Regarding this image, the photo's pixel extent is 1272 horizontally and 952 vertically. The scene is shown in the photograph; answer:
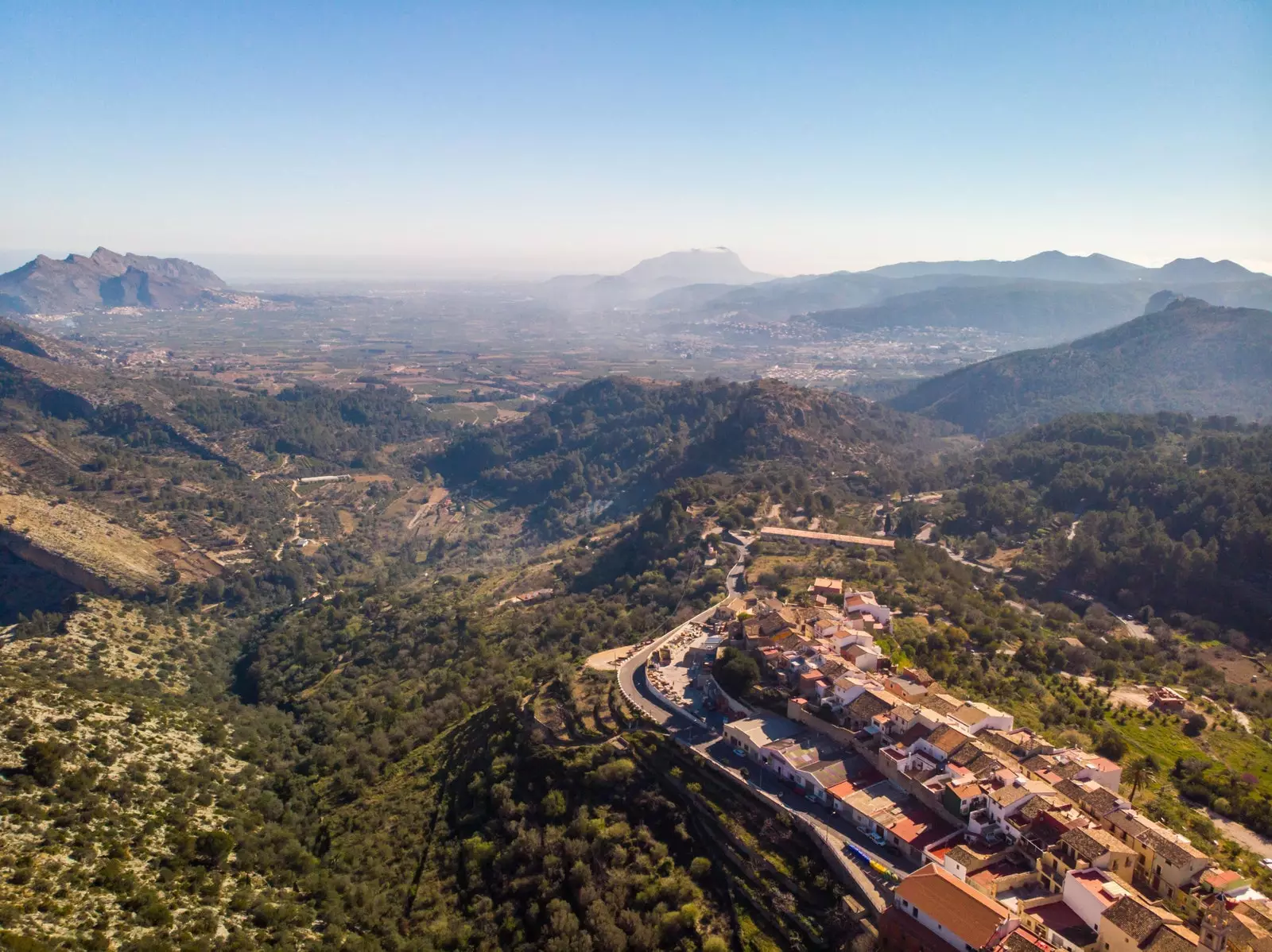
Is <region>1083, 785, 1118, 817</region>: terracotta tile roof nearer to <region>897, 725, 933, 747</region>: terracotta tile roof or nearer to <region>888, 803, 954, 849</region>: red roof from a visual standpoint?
<region>888, 803, 954, 849</region>: red roof

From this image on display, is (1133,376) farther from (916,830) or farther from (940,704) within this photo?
(916,830)

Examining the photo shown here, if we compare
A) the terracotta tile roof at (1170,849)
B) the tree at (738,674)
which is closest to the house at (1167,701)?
the terracotta tile roof at (1170,849)

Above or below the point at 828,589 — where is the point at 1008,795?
above

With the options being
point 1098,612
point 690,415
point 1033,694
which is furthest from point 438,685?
point 690,415

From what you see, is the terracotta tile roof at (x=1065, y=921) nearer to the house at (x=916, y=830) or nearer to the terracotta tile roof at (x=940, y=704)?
the house at (x=916, y=830)

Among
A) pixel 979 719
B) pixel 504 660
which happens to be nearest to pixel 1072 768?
pixel 979 719

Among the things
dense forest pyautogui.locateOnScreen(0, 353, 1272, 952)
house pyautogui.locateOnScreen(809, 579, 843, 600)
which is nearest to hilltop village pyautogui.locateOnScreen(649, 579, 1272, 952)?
dense forest pyautogui.locateOnScreen(0, 353, 1272, 952)

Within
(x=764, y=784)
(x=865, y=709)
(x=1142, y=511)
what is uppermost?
(x=865, y=709)
